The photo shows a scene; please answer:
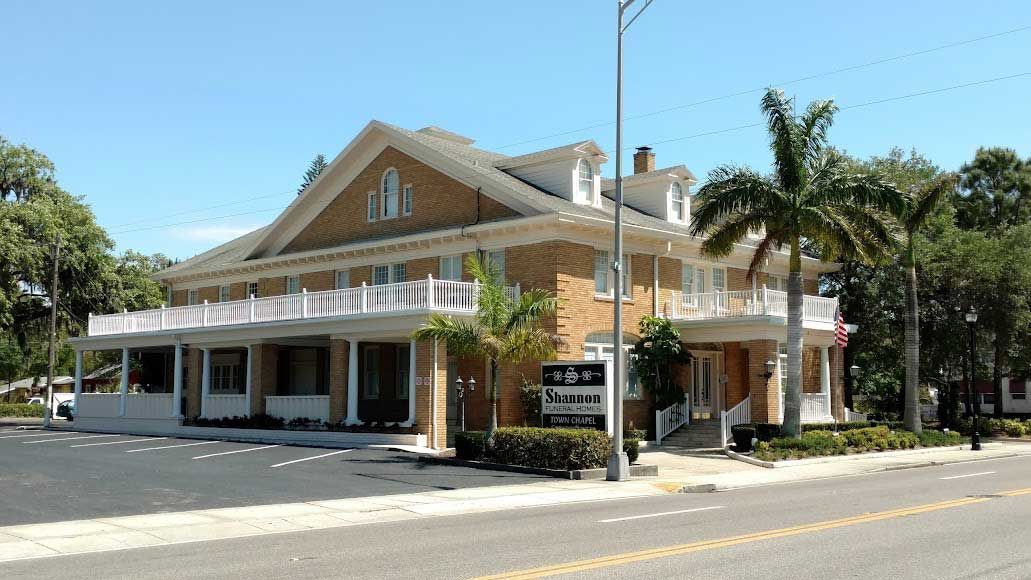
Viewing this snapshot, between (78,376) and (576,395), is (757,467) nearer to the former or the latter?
(576,395)

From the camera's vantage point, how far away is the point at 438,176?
33938 millimetres

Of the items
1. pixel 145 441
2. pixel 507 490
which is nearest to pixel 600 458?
pixel 507 490

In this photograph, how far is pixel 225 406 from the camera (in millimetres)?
35312

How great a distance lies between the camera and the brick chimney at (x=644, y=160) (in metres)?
40.1

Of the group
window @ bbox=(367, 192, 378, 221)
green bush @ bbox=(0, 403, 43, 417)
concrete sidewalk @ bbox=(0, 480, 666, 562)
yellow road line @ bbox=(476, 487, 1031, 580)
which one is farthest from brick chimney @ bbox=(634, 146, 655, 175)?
A: green bush @ bbox=(0, 403, 43, 417)

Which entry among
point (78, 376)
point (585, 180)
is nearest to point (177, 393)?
point (78, 376)

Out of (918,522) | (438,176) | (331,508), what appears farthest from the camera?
(438,176)

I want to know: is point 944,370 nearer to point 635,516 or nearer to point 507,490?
point 507,490

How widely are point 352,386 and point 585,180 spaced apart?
35.1ft

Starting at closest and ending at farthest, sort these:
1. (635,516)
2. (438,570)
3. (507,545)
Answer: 1. (438,570)
2. (507,545)
3. (635,516)

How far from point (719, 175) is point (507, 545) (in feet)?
63.8

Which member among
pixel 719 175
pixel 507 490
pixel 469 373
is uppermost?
pixel 719 175

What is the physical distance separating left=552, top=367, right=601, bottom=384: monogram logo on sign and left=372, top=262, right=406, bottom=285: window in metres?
9.98

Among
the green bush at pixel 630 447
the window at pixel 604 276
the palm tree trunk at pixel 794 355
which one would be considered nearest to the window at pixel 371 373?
the window at pixel 604 276
